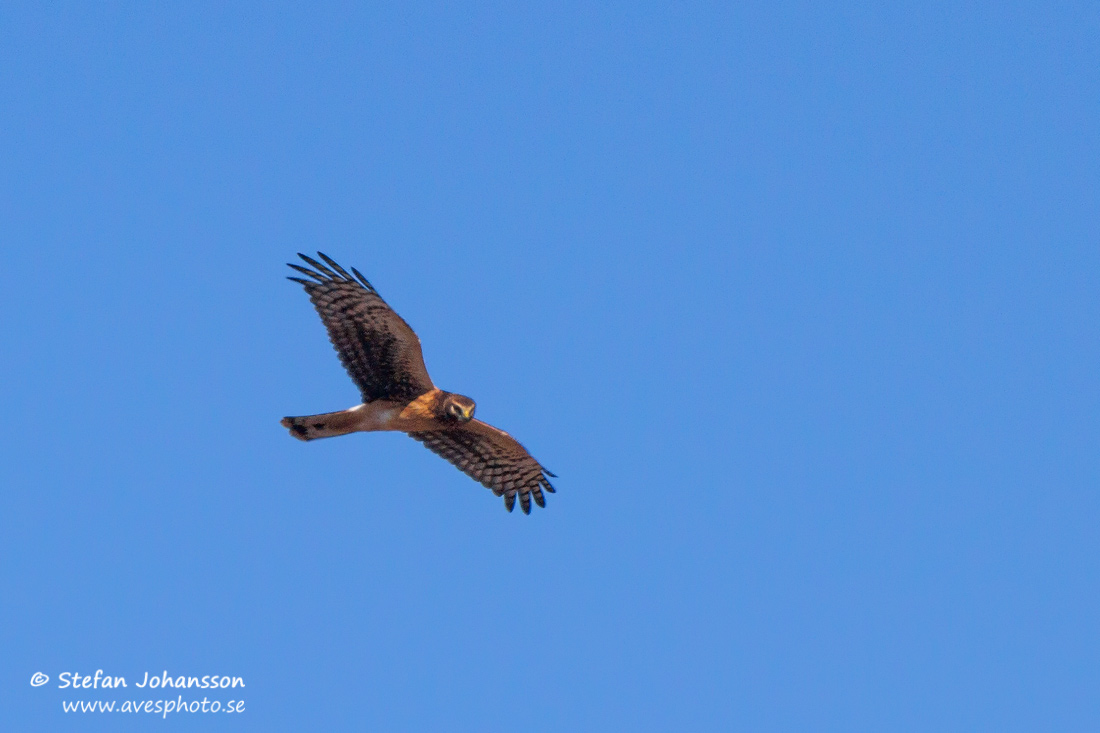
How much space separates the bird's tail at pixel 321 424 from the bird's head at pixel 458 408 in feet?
3.27

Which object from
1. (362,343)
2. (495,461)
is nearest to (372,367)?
(362,343)

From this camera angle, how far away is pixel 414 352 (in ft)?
48.5

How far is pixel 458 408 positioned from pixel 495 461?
1865mm

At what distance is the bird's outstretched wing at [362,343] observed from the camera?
1491cm

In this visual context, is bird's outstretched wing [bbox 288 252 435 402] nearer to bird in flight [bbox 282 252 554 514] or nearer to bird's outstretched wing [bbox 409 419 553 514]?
bird in flight [bbox 282 252 554 514]

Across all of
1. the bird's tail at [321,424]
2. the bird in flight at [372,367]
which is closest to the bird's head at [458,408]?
the bird in flight at [372,367]

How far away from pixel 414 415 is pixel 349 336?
46.6 inches

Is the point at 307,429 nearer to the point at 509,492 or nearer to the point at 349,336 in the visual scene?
the point at 349,336

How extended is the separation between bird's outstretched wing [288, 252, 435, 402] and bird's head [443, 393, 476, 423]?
1.07 ft

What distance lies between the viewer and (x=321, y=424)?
1466 centimetres

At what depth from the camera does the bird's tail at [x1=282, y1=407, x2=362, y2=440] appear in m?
14.6

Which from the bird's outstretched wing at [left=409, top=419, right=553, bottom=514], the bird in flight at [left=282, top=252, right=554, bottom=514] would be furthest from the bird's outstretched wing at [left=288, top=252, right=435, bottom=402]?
the bird's outstretched wing at [left=409, top=419, right=553, bottom=514]

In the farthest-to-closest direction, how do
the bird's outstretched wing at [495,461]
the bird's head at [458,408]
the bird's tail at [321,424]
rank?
the bird's outstretched wing at [495,461]
the bird's head at [458,408]
the bird's tail at [321,424]

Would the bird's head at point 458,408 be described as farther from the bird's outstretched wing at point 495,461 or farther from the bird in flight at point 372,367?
the bird's outstretched wing at point 495,461
